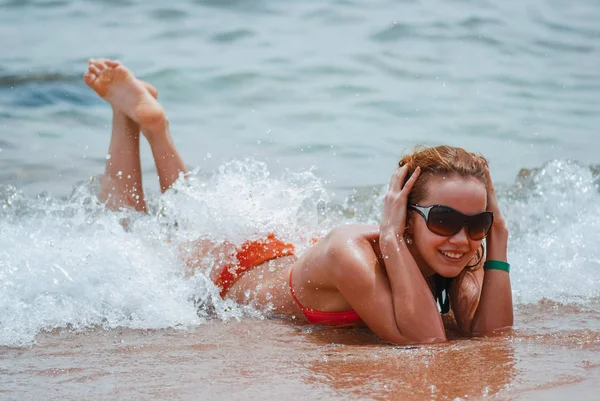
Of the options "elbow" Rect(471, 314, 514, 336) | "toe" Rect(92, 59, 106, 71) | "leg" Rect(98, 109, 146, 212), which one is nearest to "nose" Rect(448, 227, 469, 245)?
"elbow" Rect(471, 314, 514, 336)

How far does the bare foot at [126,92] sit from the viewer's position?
230 inches

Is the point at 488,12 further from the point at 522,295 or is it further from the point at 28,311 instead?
the point at 28,311

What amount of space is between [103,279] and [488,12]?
10.3 metres

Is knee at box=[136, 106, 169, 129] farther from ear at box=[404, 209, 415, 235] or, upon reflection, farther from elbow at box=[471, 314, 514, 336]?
elbow at box=[471, 314, 514, 336]

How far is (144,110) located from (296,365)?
2.81 meters

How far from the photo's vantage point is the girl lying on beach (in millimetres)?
3928

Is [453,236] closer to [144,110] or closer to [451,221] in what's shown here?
[451,221]

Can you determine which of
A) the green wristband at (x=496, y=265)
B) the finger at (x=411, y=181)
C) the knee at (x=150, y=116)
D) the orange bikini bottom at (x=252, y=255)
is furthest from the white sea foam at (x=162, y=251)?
the finger at (x=411, y=181)

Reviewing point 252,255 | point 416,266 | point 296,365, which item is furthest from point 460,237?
point 252,255

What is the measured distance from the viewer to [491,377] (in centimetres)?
325

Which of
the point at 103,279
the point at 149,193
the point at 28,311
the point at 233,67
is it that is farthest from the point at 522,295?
the point at 233,67

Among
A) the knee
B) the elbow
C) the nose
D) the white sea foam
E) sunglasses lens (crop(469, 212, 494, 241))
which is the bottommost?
the elbow

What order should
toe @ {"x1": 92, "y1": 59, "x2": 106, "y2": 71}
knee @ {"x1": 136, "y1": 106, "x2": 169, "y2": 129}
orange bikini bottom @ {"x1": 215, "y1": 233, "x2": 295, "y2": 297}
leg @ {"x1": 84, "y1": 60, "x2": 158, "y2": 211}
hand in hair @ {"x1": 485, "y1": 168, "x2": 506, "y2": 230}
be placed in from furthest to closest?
1. toe @ {"x1": 92, "y1": 59, "x2": 106, "y2": 71}
2. leg @ {"x1": 84, "y1": 60, "x2": 158, "y2": 211}
3. knee @ {"x1": 136, "y1": 106, "x2": 169, "y2": 129}
4. orange bikini bottom @ {"x1": 215, "y1": 233, "x2": 295, "y2": 297}
5. hand in hair @ {"x1": 485, "y1": 168, "x2": 506, "y2": 230}

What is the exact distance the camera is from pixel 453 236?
392 cm
